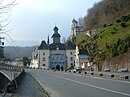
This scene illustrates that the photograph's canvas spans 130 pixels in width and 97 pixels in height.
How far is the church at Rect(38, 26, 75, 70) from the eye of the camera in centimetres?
15475

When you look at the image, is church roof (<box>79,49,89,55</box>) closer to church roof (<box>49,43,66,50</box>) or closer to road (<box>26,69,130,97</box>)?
church roof (<box>49,43,66,50</box>)

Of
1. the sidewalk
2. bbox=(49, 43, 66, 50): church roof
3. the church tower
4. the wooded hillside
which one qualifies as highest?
the wooded hillside

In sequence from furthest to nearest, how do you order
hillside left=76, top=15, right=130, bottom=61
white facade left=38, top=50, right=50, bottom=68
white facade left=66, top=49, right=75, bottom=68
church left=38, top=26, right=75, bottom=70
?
1. white facade left=66, top=49, right=75, bottom=68
2. white facade left=38, top=50, right=50, bottom=68
3. church left=38, top=26, right=75, bottom=70
4. hillside left=76, top=15, right=130, bottom=61

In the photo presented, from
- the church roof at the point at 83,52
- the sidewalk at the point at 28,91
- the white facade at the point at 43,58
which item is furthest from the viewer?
the white facade at the point at 43,58

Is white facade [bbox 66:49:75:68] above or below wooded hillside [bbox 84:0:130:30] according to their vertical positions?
below

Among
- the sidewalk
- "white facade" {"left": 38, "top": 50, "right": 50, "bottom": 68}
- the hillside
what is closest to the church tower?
"white facade" {"left": 38, "top": 50, "right": 50, "bottom": 68}

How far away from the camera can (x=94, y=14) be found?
187m

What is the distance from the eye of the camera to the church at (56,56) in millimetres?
154750

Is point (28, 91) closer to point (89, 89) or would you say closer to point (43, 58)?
point (89, 89)

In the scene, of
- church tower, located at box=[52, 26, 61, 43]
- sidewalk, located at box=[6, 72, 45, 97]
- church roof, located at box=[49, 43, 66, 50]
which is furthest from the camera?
church tower, located at box=[52, 26, 61, 43]

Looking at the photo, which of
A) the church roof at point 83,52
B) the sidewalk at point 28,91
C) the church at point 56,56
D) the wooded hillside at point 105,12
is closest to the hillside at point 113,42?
the church roof at point 83,52

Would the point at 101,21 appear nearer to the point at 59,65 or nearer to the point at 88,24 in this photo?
the point at 88,24

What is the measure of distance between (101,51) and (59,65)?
5463 cm

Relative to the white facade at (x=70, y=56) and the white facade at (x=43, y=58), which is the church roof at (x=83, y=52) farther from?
the white facade at (x=43, y=58)
